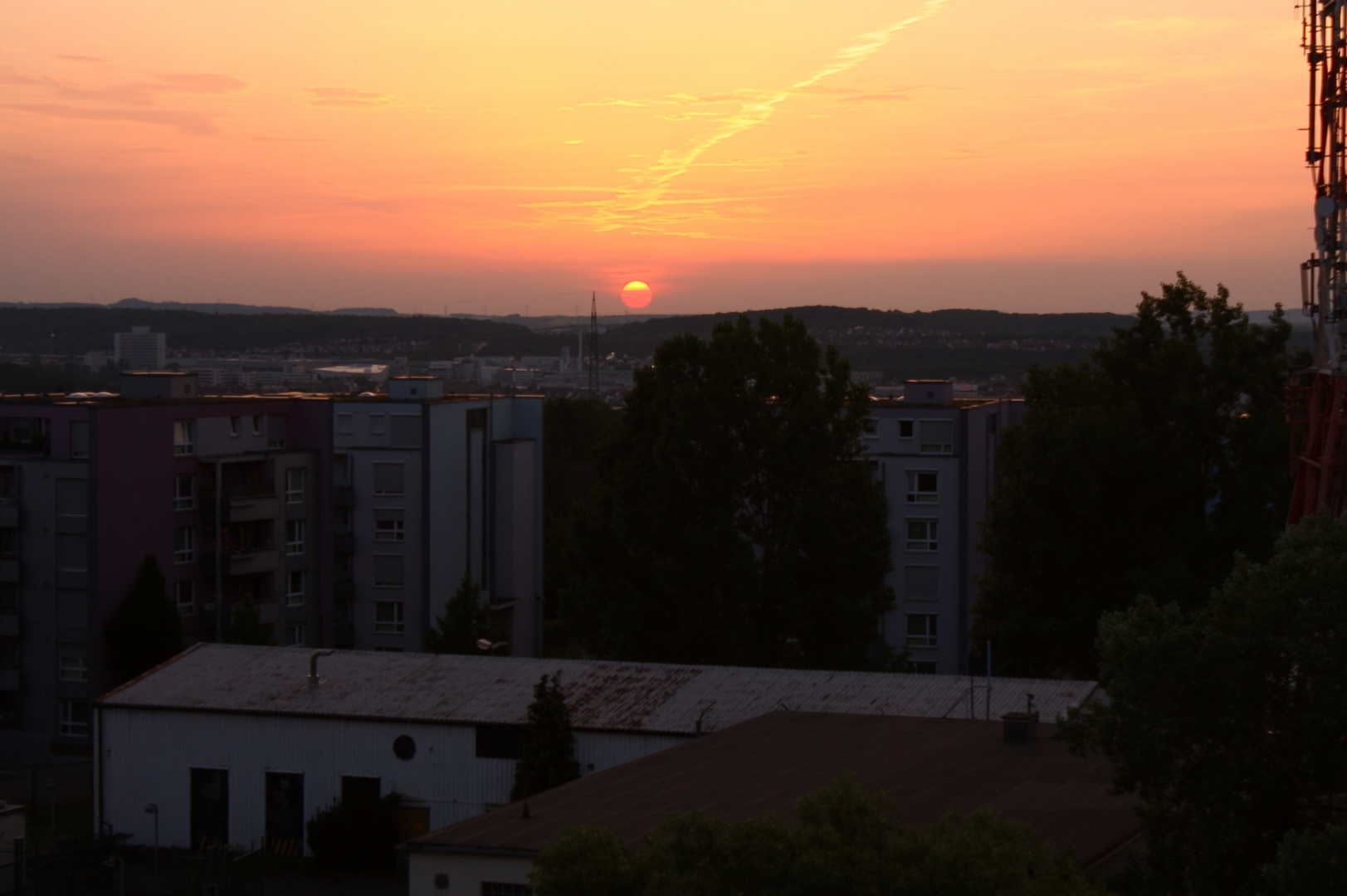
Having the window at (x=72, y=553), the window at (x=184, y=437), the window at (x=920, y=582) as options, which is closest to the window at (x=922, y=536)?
the window at (x=920, y=582)

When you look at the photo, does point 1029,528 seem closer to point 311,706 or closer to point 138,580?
point 311,706

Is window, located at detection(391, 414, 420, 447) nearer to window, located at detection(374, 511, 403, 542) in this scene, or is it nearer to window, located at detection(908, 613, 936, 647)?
window, located at detection(374, 511, 403, 542)

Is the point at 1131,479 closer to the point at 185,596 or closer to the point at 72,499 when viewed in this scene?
the point at 185,596

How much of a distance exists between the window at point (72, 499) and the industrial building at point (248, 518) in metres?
0.05

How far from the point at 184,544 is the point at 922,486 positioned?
2711cm

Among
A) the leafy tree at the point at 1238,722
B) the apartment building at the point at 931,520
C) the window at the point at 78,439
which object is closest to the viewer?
the leafy tree at the point at 1238,722

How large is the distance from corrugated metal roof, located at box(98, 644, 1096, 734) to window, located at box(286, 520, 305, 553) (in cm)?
2095

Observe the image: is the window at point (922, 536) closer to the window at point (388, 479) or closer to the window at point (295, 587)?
the window at point (388, 479)

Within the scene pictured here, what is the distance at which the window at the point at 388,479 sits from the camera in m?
57.0

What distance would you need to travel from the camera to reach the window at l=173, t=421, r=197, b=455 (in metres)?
50.6

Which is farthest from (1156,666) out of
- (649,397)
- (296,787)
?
(649,397)

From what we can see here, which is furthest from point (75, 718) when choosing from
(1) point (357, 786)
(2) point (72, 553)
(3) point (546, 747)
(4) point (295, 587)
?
(3) point (546, 747)

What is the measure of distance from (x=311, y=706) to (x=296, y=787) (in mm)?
1645

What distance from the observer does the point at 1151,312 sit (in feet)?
124
